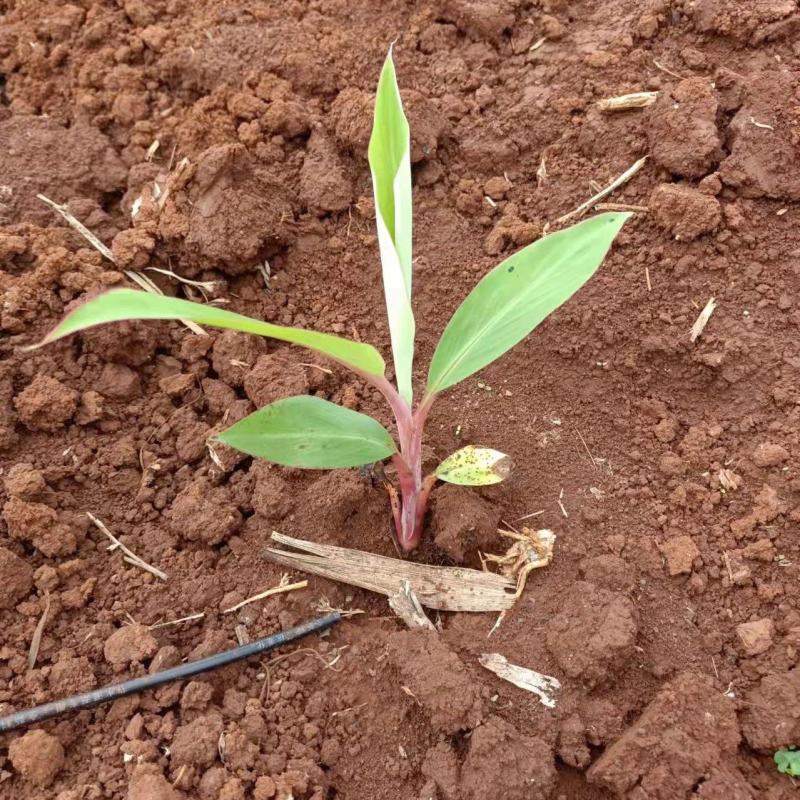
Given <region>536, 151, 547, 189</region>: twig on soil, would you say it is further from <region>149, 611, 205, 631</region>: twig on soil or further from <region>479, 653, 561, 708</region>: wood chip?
<region>149, 611, 205, 631</region>: twig on soil

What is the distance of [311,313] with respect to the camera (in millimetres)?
1554

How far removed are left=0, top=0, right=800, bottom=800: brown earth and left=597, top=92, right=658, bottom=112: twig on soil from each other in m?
0.03

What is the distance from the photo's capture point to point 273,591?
1250mm

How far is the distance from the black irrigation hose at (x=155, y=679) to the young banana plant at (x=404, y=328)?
311mm

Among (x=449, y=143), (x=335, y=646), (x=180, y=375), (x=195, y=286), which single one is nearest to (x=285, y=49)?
(x=449, y=143)

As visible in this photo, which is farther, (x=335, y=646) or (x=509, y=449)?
(x=509, y=449)

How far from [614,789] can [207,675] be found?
655mm

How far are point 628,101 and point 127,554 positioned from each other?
1417 millimetres

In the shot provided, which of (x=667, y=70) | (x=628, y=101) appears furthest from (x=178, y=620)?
(x=667, y=70)

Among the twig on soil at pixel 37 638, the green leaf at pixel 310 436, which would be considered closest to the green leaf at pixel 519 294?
the green leaf at pixel 310 436

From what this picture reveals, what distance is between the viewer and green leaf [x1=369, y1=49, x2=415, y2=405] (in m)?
1.01

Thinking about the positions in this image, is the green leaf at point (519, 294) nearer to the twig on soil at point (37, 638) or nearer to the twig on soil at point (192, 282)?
the twig on soil at point (192, 282)

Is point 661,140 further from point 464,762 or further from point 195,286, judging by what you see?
point 464,762

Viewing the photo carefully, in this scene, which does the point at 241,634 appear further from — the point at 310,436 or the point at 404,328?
the point at 404,328
